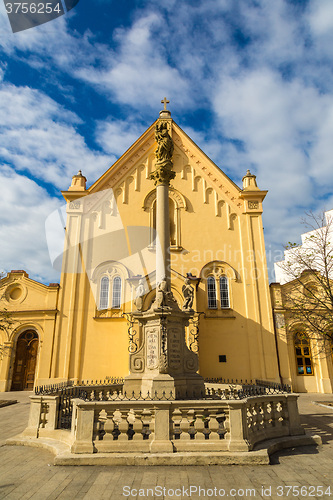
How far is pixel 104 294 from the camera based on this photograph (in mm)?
20219

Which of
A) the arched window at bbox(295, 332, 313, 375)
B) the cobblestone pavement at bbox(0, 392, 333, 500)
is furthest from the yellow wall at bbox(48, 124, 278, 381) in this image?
the cobblestone pavement at bbox(0, 392, 333, 500)

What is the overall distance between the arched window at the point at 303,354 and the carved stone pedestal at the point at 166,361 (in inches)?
482

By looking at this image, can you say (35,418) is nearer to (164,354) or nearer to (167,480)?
(164,354)

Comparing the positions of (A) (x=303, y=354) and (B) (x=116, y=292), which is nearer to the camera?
(A) (x=303, y=354)

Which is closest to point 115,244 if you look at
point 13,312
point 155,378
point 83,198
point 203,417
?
point 83,198

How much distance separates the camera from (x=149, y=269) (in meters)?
20.2

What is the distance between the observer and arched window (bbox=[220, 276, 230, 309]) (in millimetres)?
20234

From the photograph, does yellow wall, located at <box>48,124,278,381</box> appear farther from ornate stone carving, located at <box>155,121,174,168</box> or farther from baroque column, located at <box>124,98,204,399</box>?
ornate stone carving, located at <box>155,121,174,168</box>

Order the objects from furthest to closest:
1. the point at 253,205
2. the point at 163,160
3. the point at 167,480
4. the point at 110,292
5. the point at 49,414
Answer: the point at 253,205
the point at 110,292
the point at 163,160
the point at 49,414
the point at 167,480

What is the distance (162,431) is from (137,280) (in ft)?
39.2

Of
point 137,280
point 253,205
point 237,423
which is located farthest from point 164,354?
point 253,205

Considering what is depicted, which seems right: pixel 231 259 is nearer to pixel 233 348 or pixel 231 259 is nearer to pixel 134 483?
pixel 233 348

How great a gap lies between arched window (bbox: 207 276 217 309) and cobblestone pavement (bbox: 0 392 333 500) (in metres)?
13.2

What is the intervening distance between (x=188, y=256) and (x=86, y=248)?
648 cm
